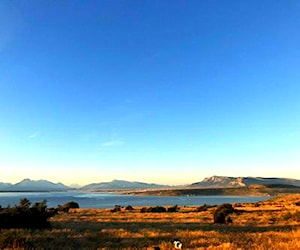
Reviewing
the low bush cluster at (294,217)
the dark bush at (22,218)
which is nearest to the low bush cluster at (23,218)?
the dark bush at (22,218)

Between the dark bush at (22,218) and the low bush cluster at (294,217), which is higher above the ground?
the dark bush at (22,218)

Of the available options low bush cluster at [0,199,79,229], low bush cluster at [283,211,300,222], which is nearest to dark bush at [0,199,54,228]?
low bush cluster at [0,199,79,229]

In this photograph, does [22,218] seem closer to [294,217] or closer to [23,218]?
[23,218]

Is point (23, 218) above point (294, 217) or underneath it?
above

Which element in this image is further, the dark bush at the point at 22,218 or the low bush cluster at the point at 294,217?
the low bush cluster at the point at 294,217

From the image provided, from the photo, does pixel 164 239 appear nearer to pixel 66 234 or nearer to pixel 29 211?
pixel 66 234

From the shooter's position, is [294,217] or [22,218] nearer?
[22,218]

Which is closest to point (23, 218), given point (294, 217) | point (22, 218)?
point (22, 218)

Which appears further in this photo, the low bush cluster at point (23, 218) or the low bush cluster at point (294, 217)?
the low bush cluster at point (294, 217)

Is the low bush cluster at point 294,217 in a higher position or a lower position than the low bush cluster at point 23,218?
lower

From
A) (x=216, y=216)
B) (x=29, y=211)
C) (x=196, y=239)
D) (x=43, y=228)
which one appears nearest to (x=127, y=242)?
(x=196, y=239)

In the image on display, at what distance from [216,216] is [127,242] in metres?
14.3

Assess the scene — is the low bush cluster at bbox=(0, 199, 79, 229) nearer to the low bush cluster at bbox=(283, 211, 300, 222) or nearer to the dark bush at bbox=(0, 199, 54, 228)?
the dark bush at bbox=(0, 199, 54, 228)

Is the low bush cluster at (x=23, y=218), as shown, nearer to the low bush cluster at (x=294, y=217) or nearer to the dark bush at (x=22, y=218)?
the dark bush at (x=22, y=218)
